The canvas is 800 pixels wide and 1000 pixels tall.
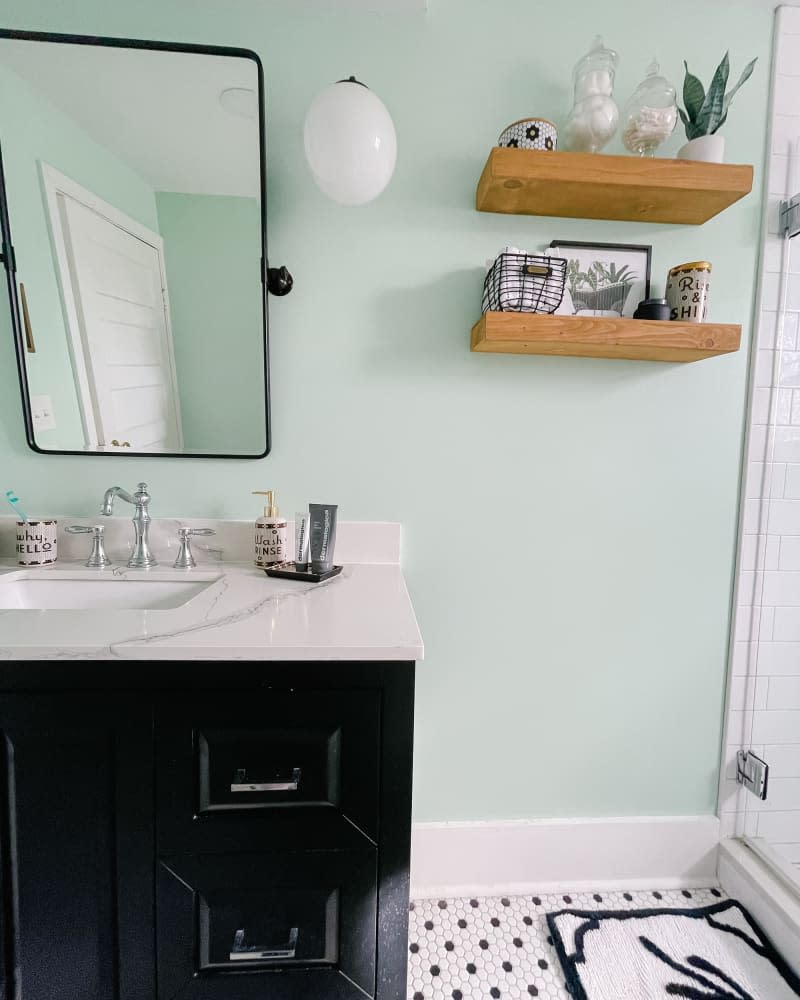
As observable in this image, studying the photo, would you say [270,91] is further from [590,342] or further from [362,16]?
[590,342]

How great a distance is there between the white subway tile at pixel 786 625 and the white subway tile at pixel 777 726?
216 millimetres

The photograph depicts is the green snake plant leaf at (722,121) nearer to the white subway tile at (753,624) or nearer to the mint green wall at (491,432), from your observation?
the mint green wall at (491,432)

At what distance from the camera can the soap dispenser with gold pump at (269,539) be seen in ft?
4.12

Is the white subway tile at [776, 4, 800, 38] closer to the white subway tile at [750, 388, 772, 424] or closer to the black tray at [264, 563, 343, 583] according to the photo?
the white subway tile at [750, 388, 772, 424]

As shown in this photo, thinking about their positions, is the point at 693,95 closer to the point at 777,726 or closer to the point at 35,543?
the point at 777,726

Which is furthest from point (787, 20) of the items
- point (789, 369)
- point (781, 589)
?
point (781, 589)

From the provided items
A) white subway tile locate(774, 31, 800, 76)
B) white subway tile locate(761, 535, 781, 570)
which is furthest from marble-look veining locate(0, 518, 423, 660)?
white subway tile locate(774, 31, 800, 76)

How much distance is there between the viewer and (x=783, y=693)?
147 cm

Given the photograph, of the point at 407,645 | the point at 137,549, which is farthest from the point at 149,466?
the point at 407,645

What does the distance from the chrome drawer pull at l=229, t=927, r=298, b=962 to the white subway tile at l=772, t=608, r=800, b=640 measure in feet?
4.62

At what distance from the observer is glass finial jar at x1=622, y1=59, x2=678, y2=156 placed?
3.94 ft

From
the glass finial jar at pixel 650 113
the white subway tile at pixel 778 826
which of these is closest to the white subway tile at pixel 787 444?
the glass finial jar at pixel 650 113

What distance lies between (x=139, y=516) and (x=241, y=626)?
59 cm

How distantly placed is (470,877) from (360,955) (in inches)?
26.7
